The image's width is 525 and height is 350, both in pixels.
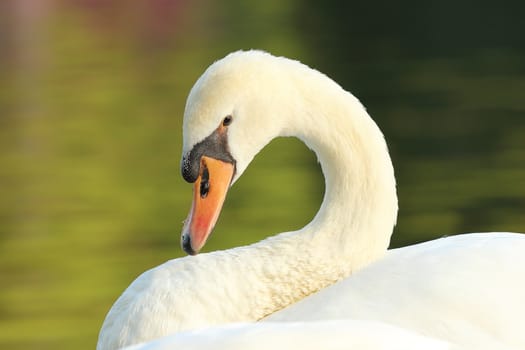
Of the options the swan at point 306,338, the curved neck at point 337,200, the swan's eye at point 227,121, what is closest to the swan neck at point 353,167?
the curved neck at point 337,200

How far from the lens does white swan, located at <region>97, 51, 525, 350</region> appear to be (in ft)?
9.51

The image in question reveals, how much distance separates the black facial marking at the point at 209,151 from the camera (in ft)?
9.95

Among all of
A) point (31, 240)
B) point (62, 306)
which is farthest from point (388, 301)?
point (31, 240)

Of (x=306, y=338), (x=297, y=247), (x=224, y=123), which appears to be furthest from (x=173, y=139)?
(x=306, y=338)

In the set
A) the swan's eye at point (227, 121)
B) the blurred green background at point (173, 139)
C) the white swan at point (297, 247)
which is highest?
the blurred green background at point (173, 139)

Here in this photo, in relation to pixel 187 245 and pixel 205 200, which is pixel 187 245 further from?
pixel 205 200

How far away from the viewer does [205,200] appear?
3.11m

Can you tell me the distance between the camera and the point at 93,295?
5383 mm

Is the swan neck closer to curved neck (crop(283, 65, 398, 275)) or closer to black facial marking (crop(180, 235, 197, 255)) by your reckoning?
curved neck (crop(283, 65, 398, 275))

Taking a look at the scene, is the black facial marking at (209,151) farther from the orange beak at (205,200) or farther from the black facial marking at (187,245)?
the black facial marking at (187,245)

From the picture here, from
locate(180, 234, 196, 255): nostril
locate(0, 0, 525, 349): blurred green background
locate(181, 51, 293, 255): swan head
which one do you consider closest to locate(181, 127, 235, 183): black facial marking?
locate(181, 51, 293, 255): swan head

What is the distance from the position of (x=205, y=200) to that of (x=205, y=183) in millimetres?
42

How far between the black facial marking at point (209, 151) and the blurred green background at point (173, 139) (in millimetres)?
1865

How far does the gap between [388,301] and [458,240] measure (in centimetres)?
34
